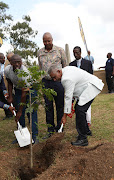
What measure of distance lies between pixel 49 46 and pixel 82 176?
2.49 m

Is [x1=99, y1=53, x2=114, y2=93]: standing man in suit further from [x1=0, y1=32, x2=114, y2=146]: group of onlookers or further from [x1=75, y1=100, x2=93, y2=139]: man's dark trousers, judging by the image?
[x1=75, y1=100, x2=93, y2=139]: man's dark trousers

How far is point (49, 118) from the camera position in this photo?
14.0ft

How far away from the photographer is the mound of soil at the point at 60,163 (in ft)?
8.50

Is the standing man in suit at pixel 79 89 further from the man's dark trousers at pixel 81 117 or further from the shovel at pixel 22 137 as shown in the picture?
the shovel at pixel 22 137

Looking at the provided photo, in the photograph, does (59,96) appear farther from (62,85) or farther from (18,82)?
(18,82)

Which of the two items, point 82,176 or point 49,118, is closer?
point 82,176

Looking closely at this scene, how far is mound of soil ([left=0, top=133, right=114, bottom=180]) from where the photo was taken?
259cm

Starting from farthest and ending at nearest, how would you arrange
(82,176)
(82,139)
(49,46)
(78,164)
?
(49,46) → (82,139) → (78,164) → (82,176)

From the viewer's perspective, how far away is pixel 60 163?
2979 mm

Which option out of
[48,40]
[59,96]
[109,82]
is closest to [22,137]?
[59,96]

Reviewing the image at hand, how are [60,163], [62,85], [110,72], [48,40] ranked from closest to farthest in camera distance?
[60,163] < [62,85] < [48,40] < [110,72]

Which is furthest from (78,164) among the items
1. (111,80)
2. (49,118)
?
(111,80)

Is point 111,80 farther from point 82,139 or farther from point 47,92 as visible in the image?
point 47,92

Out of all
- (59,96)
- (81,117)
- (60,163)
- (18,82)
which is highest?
(18,82)
